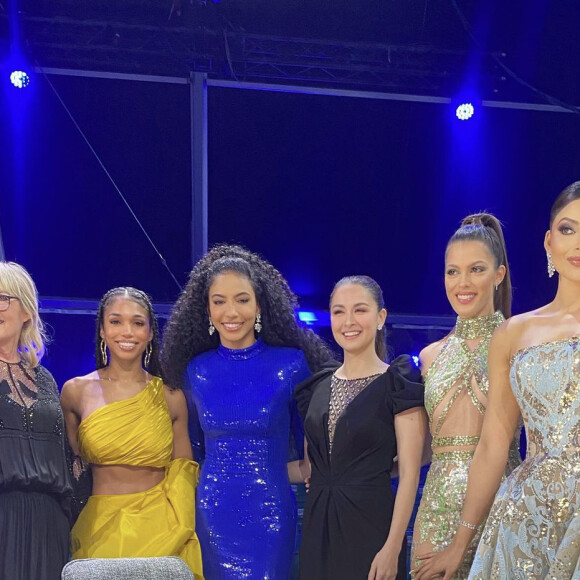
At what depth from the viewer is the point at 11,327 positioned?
11.9 feet

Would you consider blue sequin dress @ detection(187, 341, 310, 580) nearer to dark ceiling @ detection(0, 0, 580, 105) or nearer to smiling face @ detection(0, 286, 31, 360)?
smiling face @ detection(0, 286, 31, 360)

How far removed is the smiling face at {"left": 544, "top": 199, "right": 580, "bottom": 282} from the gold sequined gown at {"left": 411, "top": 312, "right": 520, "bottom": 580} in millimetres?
716

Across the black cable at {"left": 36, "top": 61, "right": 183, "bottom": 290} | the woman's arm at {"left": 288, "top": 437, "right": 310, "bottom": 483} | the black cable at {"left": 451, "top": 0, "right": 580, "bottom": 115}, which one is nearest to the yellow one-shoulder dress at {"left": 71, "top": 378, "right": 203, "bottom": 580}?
the woman's arm at {"left": 288, "top": 437, "right": 310, "bottom": 483}

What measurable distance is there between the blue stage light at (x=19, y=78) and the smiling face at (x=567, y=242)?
463cm

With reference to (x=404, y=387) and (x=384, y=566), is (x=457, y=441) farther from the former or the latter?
(x=384, y=566)

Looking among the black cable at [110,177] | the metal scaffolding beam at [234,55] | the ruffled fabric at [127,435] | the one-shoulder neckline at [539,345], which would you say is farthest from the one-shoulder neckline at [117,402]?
the black cable at [110,177]

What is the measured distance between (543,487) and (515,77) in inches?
173

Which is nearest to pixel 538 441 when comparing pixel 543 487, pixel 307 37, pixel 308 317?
pixel 543 487

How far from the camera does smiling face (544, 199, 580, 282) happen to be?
8.18 feet

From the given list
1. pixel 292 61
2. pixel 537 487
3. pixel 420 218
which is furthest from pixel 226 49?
pixel 537 487

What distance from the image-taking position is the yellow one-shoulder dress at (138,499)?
366cm

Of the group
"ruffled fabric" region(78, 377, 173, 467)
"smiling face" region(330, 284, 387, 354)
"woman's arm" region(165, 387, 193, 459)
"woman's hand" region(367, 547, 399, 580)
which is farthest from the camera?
"woman's arm" region(165, 387, 193, 459)

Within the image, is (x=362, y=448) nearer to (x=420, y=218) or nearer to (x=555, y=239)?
(x=555, y=239)

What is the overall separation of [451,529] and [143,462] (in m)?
1.44
